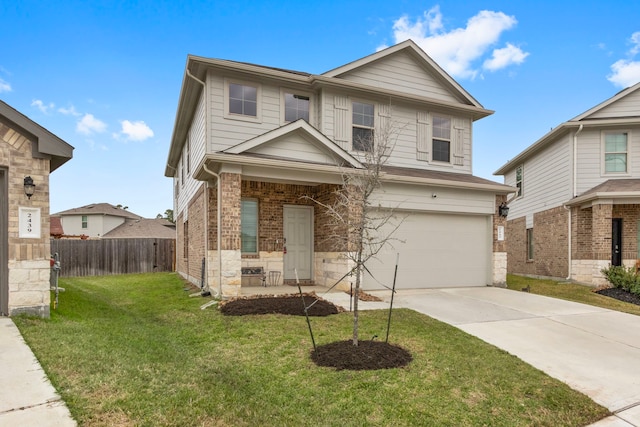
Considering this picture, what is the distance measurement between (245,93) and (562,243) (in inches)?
507

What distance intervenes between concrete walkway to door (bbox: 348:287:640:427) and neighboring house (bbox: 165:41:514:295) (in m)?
1.81

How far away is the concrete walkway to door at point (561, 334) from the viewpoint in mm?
4237

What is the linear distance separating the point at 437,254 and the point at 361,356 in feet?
24.7

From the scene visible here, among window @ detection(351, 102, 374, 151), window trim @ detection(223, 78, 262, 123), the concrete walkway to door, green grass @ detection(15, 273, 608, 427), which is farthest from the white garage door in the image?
window trim @ detection(223, 78, 262, 123)

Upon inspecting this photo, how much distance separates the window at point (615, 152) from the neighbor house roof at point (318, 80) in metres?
4.74

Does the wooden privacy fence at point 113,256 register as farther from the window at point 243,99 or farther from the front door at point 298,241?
the window at point 243,99

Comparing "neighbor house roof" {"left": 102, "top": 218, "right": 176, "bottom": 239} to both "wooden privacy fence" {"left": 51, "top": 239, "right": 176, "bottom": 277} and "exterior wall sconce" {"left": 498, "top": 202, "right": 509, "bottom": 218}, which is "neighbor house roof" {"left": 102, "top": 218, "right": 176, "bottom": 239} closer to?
"wooden privacy fence" {"left": 51, "top": 239, "right": 176, "bottom": 277}

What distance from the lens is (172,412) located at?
3330mm

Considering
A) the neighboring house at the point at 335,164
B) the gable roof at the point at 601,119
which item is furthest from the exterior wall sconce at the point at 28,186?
the gable roof at the point at 601,119

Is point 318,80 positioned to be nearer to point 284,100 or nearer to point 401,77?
point 284,100

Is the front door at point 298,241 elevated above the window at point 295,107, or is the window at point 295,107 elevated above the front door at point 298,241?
the window at point 295,107

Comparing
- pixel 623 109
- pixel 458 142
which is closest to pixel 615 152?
pixel 623 109

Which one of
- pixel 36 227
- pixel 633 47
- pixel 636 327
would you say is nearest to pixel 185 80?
pixel 36 227

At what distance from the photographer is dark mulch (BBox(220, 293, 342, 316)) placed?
7437 millimetres
